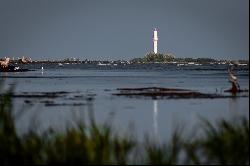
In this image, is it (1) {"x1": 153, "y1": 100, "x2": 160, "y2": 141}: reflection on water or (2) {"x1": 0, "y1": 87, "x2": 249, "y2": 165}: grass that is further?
(1) {"x1": 153, "y1": 100, "x2": 160, "y2": 141}: reflection on water

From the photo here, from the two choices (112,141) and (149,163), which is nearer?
(149,163)

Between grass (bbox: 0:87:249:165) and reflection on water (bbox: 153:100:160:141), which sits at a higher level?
grass (bbox: 0:87:249:165)

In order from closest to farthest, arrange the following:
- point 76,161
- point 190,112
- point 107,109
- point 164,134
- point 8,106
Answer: point 76,161 → point 8,106 → point 164,134 → point 190,112 → point 107,109

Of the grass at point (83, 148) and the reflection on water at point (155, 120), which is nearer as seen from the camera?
the grass at point (83, 148)

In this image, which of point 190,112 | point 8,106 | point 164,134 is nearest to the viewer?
point 8,106

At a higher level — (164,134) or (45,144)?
(45,144)

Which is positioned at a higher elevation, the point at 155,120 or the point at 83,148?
the point at 83,148

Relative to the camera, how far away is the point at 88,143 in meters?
12.0

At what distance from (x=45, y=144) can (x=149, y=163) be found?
218 centimetres

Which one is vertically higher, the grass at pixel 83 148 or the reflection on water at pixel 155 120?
the grass at pixel 83 148

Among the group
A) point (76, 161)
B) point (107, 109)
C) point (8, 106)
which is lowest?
point (107, 109)

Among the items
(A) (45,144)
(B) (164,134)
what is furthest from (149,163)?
(B) (164,134)

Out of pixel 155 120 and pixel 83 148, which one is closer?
pixel 83 148

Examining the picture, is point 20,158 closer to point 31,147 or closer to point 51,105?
point 31,147
